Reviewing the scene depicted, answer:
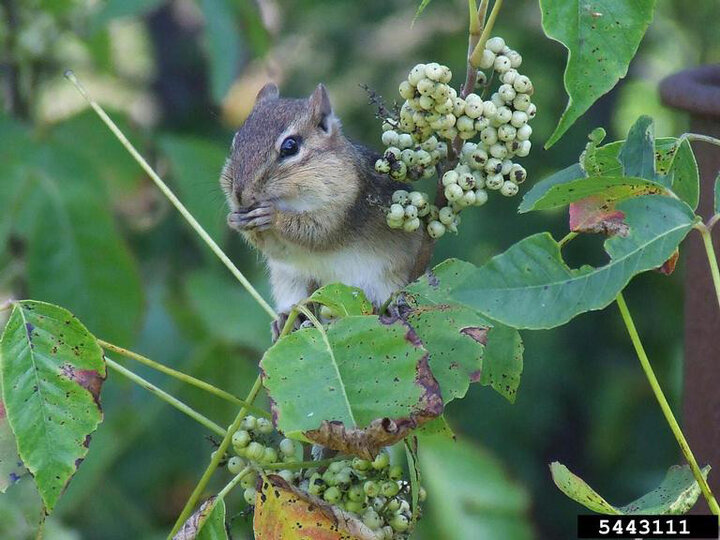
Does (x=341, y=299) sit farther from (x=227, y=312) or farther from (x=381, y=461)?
(x=227, y=312)

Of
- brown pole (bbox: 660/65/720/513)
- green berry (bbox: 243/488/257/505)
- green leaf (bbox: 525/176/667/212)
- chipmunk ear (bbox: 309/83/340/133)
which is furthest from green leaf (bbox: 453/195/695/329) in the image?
chipmunk ear (bbox: 309/83/340/133)

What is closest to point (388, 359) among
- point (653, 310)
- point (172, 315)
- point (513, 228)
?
point (172, 315)

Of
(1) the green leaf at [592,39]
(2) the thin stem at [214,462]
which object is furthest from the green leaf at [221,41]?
(1) the green leaf at [592,39]

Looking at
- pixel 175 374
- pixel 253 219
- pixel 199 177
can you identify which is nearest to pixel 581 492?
pixel 175 374

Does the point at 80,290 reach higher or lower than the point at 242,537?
higher

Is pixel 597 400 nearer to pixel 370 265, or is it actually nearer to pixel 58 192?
pixel 370 265

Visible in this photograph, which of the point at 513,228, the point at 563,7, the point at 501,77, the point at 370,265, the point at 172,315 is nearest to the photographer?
the point at 563,7
